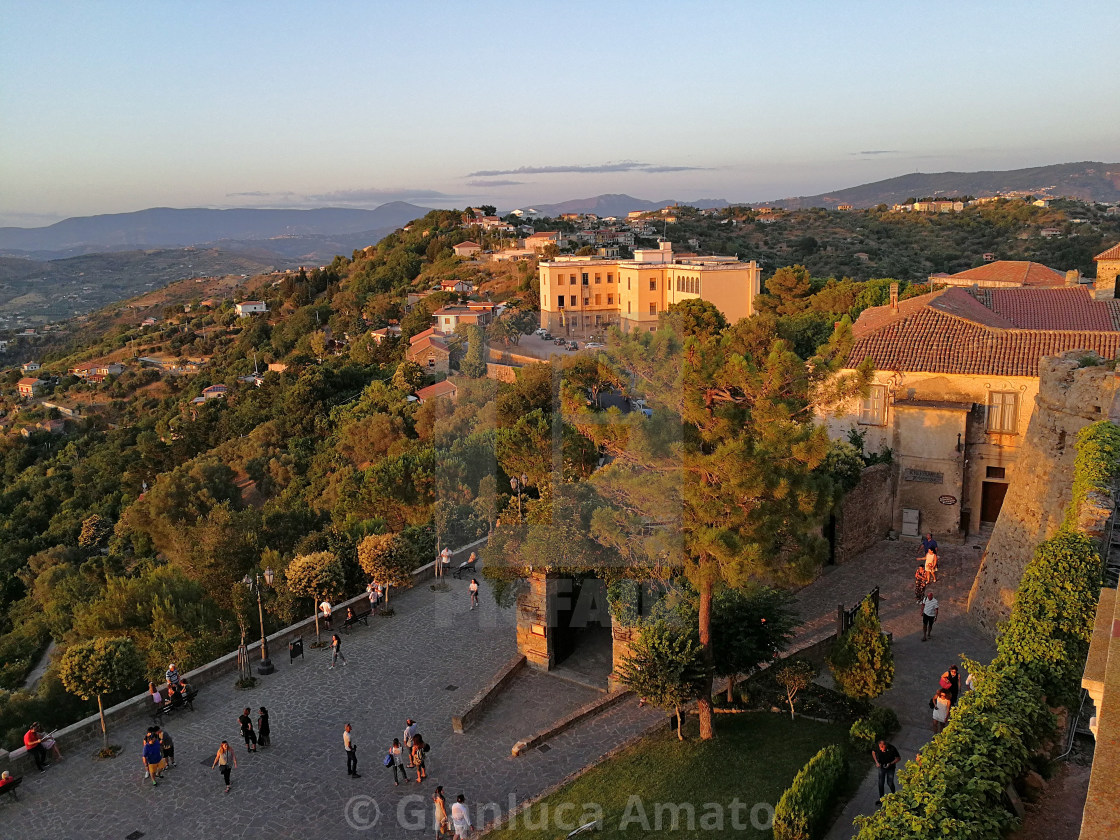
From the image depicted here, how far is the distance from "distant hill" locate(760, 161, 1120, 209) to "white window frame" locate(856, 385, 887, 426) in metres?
130

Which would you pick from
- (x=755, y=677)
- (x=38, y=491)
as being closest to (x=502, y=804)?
(x=755, y=677)

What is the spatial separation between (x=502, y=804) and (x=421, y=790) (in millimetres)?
1130

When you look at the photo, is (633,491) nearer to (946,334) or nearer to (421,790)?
(421,790)

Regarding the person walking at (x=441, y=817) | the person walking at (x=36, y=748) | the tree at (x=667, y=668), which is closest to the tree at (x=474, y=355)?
the person walking at (x=36, y=748)

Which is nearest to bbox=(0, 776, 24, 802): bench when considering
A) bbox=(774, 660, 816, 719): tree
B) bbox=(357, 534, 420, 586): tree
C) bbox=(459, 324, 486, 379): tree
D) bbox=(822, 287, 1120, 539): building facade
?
bbox=(357, 534, 420, 586): tree

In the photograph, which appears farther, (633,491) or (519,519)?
(519,519)

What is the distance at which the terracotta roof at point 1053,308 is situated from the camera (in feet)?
70.3

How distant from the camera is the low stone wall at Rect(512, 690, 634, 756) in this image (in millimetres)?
10995

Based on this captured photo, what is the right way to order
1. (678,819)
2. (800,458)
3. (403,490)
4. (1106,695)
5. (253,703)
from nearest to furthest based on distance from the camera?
(1106,695), (678,819), (800,458), (253,703), (403,490)

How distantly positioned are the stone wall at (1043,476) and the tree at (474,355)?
28497mm

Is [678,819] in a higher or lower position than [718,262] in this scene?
lower

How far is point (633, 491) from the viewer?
409 inches

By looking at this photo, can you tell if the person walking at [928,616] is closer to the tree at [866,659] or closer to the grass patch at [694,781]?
the tree at [866,659]

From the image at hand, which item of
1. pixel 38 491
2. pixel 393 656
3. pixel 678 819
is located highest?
pixel 678 819
